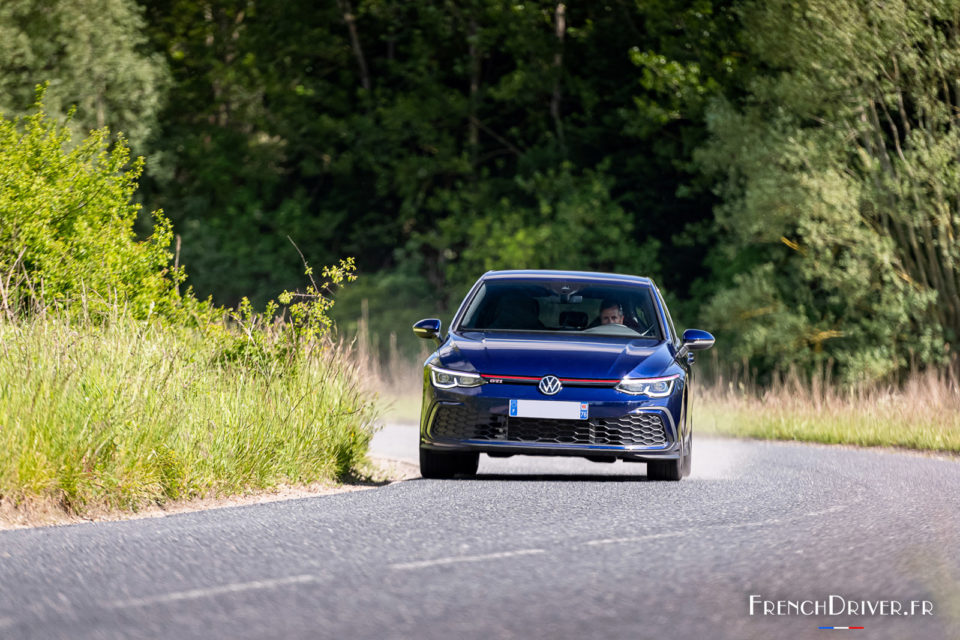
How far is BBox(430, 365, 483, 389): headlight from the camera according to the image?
11719mm

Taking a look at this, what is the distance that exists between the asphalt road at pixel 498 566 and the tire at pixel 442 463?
1.19ft

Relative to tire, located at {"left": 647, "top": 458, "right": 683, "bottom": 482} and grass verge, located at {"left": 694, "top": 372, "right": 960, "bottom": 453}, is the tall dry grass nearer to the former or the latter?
grass verge, located at {"left": 694, "top": 372, "right": 960, "bottom": 453}

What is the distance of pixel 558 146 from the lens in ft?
137

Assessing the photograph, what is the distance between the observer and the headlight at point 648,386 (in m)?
11.7

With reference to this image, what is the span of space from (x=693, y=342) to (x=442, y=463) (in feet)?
7.34

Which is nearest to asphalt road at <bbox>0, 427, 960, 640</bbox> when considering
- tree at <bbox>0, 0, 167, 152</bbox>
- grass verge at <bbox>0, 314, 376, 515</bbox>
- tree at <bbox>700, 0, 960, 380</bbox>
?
grass verge at <bbox>0, 314, 376, 515</bbox>

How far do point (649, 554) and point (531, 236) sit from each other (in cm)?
3141

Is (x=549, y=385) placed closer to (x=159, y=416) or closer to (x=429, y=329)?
(x=429, y=329)

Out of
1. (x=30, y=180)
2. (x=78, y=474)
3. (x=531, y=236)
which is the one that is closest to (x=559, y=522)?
(x=78, y=474)

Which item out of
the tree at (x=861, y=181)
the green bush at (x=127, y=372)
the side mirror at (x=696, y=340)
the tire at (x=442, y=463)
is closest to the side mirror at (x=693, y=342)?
the side mirror at (x=696, y=340)

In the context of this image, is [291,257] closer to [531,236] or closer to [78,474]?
[531,236]

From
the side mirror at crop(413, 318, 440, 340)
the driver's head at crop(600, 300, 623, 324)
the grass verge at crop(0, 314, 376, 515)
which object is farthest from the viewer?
the driver's head at crop(600, 300, 623, 324)

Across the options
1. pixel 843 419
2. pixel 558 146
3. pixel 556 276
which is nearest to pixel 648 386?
pixel 556 276

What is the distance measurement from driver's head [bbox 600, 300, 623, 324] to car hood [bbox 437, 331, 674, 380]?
2.68ft
